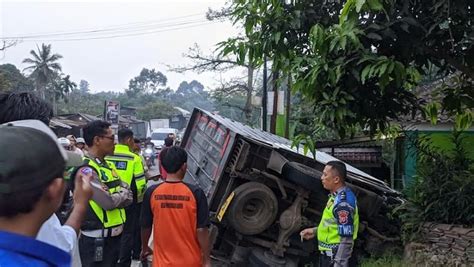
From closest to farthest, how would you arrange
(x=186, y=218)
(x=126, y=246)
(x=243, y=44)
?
(x=186, y=218)
(x=243, y=44)
(x=126, y=246)

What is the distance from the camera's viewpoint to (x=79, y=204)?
2.13 m

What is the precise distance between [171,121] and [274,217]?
5805 cm

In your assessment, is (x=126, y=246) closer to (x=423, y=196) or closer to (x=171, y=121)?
(x=423, y=196)

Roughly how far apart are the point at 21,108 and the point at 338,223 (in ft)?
10.1

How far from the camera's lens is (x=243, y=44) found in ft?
15.4

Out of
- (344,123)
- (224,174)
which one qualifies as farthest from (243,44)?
(224,174)

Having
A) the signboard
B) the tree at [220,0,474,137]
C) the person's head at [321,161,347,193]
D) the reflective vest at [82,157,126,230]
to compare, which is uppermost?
the signboard

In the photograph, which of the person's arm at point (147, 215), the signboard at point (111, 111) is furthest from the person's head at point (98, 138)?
the signboard at point (111, 111)

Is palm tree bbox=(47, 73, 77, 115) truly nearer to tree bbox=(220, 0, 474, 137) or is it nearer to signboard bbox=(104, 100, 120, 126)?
signboard bbox=(104, 100, 120, 126)

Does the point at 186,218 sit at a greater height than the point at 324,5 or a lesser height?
lesser

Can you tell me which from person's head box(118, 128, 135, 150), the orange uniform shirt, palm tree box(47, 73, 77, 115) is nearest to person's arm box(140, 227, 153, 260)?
the orange uniform shirt

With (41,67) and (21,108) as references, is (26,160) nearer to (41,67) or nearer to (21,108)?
(21,108)

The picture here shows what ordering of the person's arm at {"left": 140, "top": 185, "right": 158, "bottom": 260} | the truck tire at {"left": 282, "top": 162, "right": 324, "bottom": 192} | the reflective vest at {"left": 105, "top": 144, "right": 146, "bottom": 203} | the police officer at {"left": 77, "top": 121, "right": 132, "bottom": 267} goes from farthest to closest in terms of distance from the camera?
the truck tire at {"left": 282, "top": 162, "right": 324, "bottom": 192}, the reflective vest at {"left": 105, "top": 144, "right": 146, "bottom": 203}, the police officer at {"left": 77, "top": 121, "right": 132, "bottom": 267}, the person's arm at {"left": 140, "top": 185, "right": 158, "bottom": 260}

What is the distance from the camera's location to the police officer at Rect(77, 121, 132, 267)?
4418 mm
